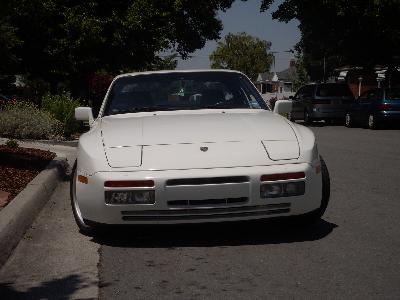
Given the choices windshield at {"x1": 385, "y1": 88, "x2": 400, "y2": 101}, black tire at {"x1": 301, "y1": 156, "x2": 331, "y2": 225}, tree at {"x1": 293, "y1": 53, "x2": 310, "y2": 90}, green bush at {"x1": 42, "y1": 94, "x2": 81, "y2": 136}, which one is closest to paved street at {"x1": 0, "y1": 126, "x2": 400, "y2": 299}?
black tire at {"x1": 301, "y1": 156, "x2": 331, "y2": 225}


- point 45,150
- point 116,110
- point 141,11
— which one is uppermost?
point 141,11

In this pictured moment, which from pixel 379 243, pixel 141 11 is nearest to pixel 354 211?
pixel 379 243

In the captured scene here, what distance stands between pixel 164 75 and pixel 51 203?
1867mm

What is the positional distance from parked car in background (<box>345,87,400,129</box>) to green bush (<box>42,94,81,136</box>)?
9.81m

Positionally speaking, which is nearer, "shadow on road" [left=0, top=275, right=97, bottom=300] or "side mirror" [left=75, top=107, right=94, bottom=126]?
"shadow on road" [left=0, top=275, right=97, bottom=300]

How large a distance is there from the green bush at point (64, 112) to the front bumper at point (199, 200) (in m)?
11.8

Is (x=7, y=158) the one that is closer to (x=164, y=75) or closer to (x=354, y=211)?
(x=164, y=75)

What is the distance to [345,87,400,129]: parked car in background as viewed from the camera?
797 inches

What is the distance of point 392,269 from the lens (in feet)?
13.3

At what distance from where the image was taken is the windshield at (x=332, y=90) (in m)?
24.2

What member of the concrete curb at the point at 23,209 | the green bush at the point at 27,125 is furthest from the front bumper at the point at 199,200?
the green bush at the point at 27,125

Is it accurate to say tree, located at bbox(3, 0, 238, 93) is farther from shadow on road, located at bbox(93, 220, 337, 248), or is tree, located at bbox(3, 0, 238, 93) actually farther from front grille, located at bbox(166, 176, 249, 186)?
front grille, located at bbox(166, 176, 249, 186)

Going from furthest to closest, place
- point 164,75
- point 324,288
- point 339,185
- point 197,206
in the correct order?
1. point 339,185
2. point 164,75
3. point 197,206
4. point 324,288

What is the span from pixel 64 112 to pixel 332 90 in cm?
1172
